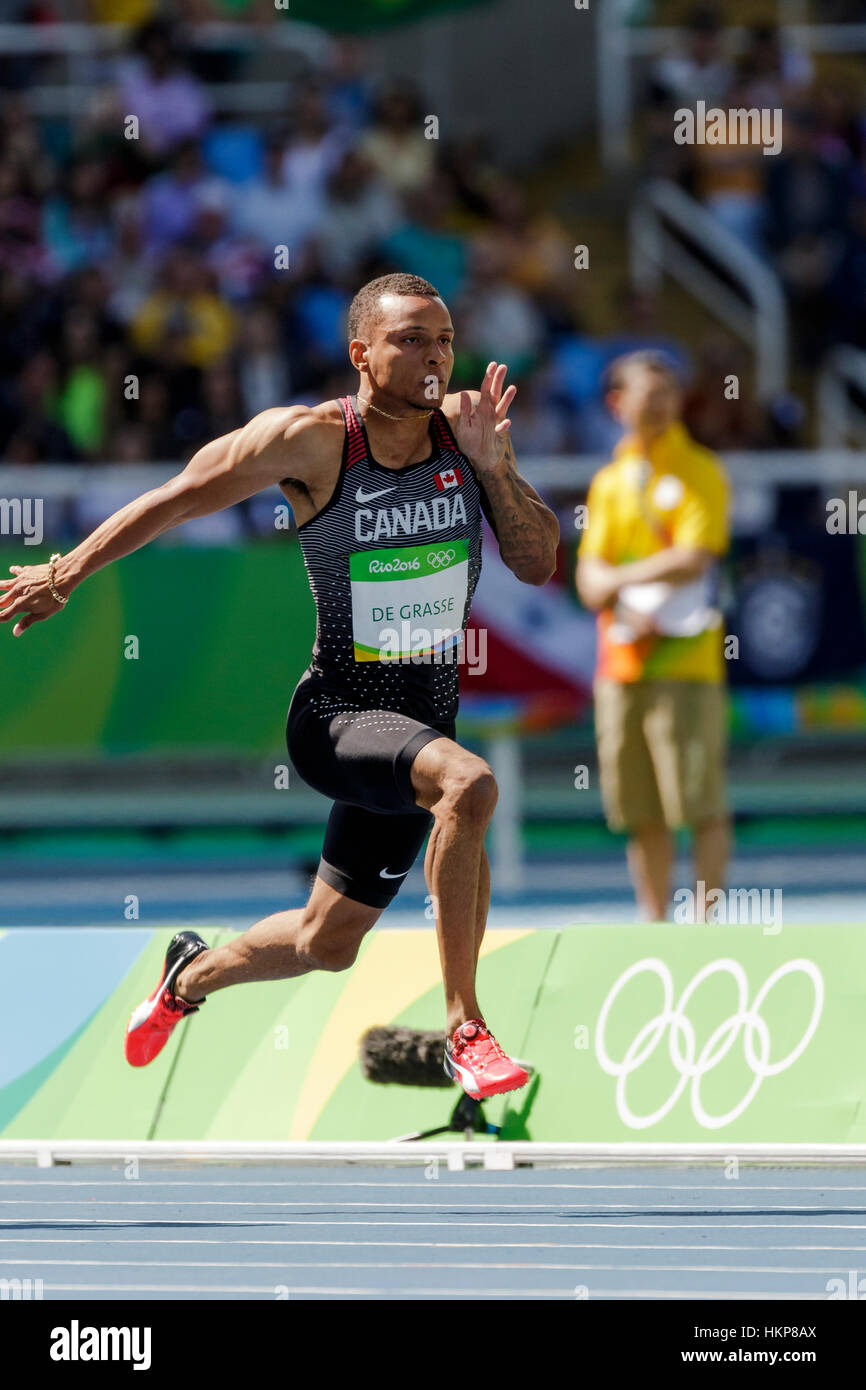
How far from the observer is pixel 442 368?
246 inches

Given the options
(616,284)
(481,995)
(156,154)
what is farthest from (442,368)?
(616,284)

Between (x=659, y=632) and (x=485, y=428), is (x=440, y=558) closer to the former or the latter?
Answer: (x=485, y=428)

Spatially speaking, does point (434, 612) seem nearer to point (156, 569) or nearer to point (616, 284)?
point (156, 569)

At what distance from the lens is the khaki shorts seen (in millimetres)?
9805

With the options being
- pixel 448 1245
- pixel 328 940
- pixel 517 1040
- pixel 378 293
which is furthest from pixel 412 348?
pixel 448 1245

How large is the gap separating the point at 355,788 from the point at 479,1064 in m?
0.86

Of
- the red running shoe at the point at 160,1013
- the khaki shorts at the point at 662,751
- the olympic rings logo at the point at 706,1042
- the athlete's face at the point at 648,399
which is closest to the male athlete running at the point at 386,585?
the red running shoe at the point at 160,1013

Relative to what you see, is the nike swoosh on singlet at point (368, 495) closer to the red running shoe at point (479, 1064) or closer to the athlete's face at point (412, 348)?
the athlete's face at point (412, 348)

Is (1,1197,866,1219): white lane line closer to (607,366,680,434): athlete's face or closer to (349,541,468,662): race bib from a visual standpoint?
(349,541,468,662): race bib

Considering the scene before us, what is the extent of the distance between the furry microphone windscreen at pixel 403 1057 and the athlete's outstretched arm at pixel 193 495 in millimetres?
1867

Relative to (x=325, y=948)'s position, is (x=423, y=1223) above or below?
below

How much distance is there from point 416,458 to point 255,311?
9210 mm

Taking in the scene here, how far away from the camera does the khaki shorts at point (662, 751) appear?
9805mm

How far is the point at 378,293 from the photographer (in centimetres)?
630
